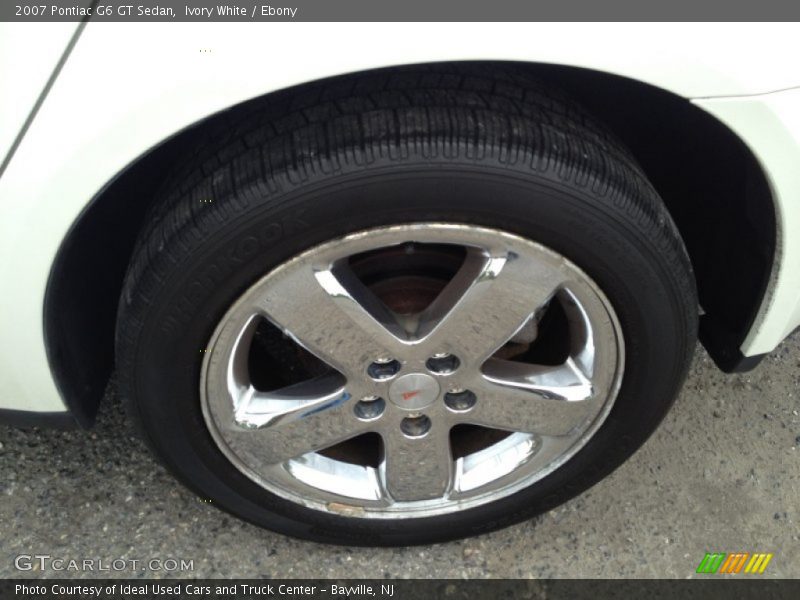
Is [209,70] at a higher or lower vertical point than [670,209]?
higher

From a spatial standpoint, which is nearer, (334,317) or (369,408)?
(334,317)

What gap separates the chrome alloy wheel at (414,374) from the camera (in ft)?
4.42

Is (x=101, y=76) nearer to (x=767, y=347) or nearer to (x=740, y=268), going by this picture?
(x=740, y=268)

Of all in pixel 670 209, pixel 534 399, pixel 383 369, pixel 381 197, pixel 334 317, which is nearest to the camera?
pixel 381 197

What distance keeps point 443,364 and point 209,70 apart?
2.20 ft

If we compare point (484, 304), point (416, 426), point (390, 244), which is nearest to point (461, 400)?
point (416, 426)

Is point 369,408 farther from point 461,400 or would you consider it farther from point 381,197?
point 381,197

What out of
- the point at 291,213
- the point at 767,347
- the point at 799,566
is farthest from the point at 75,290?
the point at 799,566

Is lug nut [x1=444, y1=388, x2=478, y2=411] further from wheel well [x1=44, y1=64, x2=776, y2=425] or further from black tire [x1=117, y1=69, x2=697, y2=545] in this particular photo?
wheel well [x1=44, y1=64, x2=776, y2=425]

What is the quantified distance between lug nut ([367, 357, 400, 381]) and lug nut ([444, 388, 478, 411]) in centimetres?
14

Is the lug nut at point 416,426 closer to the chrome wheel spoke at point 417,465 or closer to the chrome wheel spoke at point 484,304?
the chrome wheel spoke at point 417,465

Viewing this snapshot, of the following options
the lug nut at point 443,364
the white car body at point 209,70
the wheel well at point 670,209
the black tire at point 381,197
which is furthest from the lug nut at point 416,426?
the white car body at point 209,70

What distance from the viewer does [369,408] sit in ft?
5.14
